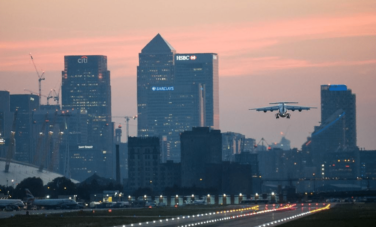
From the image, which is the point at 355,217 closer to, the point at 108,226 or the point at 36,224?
the point at 108,226

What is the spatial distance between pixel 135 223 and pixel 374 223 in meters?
42.5

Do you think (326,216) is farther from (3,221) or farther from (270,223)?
(3,221)

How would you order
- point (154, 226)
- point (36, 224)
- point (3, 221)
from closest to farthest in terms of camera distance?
1. point (154, 226)
2. point (36, 224)
3. point (3, 221)

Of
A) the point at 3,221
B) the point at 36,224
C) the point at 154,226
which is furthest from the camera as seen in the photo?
the point at 3,221

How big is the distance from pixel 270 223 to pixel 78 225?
33.8 m

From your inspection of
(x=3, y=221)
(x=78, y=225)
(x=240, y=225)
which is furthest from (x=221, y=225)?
(x=3, y=221)

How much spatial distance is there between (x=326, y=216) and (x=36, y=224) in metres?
58.4

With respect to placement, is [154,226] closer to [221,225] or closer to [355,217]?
[221,225]

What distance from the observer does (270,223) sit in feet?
511

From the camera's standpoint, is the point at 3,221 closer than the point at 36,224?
No

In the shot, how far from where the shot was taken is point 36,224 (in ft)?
527

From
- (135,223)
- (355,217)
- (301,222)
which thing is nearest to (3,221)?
(135,223)

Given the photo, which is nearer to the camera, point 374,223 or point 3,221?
point 374,223

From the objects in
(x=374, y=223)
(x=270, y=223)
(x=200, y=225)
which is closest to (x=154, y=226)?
(x=200, y=225)
